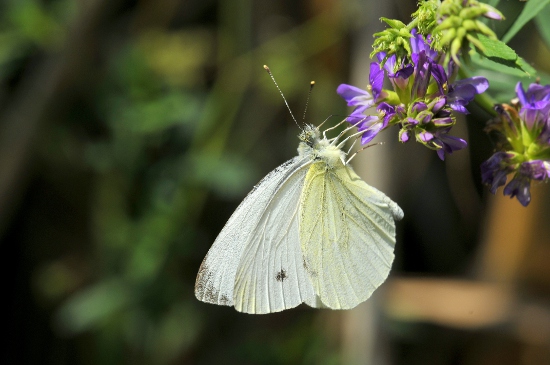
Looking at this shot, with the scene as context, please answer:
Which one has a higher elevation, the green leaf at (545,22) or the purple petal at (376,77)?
the purple petal at (376,77)

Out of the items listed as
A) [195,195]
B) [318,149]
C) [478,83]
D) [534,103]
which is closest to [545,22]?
[534,103]

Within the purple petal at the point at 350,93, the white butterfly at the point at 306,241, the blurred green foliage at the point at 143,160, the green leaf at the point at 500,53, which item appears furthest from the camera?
the blurred green foliage at the point at 143,160

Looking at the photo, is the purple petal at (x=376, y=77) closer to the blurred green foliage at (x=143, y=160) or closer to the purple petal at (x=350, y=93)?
the purple petal at (x=350, y=93)

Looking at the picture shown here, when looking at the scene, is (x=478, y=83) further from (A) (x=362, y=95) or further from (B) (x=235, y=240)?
(B) (x=235, y=240)

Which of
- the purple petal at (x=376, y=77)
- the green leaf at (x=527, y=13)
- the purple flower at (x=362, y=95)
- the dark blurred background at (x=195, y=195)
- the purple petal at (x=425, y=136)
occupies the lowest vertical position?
the dark blurred background at (x=195, y=195)

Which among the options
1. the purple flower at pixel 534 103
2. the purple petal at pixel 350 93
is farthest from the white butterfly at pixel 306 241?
the purple flower at pixel 534 103
